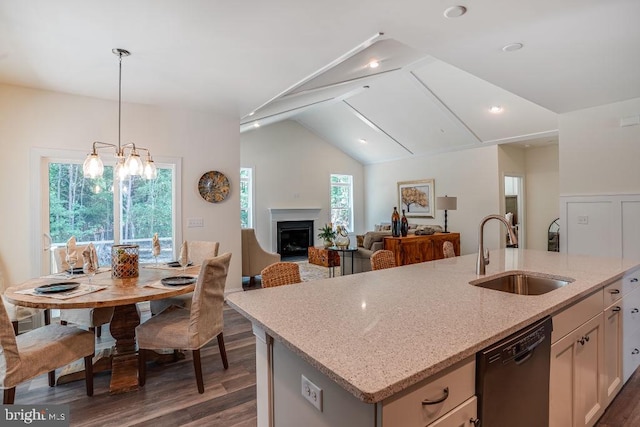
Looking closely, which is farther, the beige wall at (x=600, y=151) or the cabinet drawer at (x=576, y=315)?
the beige wall at (x=600, y=151)

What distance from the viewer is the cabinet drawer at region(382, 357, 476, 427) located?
86 cm

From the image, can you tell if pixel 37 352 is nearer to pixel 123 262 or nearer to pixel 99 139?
pixel 123 262

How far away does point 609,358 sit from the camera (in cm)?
198

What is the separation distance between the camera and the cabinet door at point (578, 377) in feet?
4.91

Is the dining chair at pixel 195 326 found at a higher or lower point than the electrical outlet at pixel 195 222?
lower

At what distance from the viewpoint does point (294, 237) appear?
28.8ft

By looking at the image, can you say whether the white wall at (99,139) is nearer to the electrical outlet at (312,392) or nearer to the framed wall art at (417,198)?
the electrical outlet at (312,392)

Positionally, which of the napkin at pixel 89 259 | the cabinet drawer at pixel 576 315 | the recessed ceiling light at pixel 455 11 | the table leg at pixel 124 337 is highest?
the recessed ceiling light at pixel 455 11

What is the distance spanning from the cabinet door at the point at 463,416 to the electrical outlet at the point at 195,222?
4036mm

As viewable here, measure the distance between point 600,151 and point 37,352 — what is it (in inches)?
220

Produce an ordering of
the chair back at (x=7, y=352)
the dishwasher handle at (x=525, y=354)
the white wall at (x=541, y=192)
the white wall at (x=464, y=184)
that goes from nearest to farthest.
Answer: the dishwasher handle at (x=525, y=354) → the chair back at (x=7, y=352) → the white wall at (x=464, y=184) → the white wall at (x=541, y=192)

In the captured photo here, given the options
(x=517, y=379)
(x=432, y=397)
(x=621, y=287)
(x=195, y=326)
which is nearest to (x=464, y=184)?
(x=621, y=287)

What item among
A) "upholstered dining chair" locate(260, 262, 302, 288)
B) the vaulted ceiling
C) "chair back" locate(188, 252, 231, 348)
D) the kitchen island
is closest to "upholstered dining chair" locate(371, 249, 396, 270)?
the kitchen island

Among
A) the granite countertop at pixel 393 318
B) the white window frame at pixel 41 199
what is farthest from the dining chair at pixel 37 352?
the white window frame at pixel 41 199
